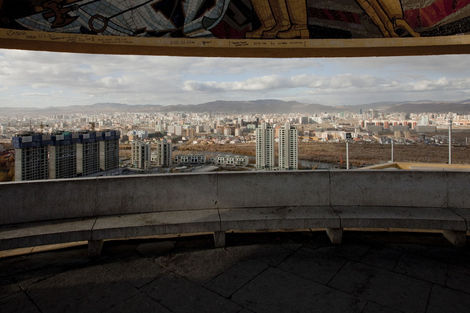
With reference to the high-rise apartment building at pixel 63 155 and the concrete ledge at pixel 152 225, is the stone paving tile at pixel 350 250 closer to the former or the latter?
the concrete ledge at pixel 152 225

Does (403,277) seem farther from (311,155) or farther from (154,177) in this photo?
(311,155)

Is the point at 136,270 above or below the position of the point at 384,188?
below

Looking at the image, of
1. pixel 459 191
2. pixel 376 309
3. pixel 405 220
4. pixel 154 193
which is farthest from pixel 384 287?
pixel 154 193

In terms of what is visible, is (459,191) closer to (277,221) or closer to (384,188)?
(384,188)

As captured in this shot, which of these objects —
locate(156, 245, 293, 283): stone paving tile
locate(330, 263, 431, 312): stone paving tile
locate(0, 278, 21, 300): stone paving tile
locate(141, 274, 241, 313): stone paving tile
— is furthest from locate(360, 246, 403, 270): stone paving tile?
locate(0, 278, 21, 300): stone paving tile

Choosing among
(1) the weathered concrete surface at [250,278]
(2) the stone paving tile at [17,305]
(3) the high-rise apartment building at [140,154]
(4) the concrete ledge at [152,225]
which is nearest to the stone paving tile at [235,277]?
(1) the weathered concrete surface at [250,278]

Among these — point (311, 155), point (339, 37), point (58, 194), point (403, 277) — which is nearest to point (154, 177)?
point (58, 194)
